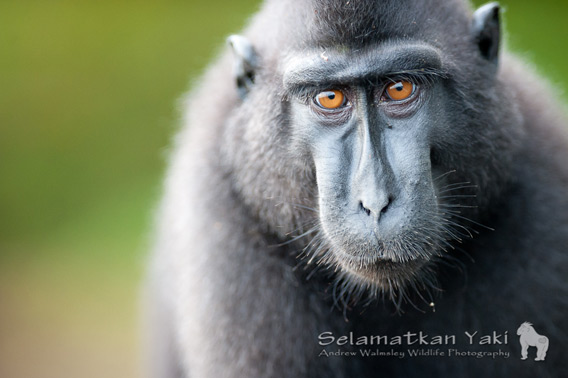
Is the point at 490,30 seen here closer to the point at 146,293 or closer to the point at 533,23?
the point at 146,293

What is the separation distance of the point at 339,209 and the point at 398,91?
0.70m

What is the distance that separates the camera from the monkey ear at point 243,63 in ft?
13.9

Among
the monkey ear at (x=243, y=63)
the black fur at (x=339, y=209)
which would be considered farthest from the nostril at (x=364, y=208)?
the monkey ear at (x=243, y=63)

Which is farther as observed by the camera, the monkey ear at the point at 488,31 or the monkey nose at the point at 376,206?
the monkey ear at the point at 488,31

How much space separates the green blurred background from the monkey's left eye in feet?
22.3

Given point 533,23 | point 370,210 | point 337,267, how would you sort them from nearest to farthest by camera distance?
point 370,210 < point 337,267 < point 533,23

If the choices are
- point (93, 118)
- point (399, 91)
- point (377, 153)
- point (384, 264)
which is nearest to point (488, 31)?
point (399, 91)

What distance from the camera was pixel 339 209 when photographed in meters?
3.61

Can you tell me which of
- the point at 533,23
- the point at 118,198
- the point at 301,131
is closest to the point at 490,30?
the point at 301,131

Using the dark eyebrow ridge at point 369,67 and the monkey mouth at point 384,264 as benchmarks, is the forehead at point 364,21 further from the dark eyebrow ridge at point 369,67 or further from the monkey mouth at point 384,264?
the monkey mouth at point 384,264

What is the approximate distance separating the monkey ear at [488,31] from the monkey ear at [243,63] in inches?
51.0

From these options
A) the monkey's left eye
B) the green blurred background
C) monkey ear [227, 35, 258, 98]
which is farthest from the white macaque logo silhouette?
the green blurred background

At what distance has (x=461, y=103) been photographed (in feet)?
12.8

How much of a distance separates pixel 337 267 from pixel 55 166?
7.92m
